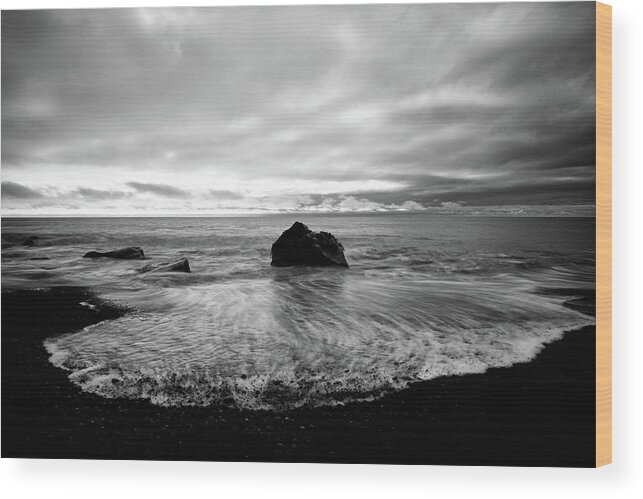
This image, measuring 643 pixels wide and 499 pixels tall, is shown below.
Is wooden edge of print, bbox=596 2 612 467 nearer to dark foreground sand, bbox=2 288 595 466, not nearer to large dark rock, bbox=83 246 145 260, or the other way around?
dark foreground sand, bbox=2 288 595 466

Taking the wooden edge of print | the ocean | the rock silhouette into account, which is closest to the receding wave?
the ocean

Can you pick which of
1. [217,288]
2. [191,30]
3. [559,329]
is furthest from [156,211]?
[559,329]

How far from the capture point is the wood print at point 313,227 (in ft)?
6.63

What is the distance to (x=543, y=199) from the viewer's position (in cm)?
218

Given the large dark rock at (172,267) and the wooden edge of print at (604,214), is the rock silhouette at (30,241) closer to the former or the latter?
the large dark rock at (172,267)

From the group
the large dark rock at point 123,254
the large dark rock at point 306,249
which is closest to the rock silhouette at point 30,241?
the large dark rock at point 123,254

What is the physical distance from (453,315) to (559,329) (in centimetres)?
58

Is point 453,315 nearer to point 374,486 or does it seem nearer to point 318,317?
point 318,317

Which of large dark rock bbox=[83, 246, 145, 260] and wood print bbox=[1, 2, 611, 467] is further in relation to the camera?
large dark rock bbox=[83, 246, 145, 260]

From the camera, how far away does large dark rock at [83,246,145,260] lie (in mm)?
2305

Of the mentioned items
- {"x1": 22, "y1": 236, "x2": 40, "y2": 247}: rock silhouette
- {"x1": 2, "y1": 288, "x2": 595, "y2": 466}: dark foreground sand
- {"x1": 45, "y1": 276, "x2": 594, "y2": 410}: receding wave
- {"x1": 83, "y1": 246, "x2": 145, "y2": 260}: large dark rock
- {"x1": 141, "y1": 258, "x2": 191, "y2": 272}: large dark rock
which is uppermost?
{"x1": 22, "y1": 236, "x2": 40, "y2": 247}: rock silhouette

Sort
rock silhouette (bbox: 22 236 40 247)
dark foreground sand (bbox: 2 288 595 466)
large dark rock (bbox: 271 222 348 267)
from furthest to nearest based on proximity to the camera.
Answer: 1. large dark rock (bbox: 271 222 348 267)
2. rock silhouette (bbox: 22 236 40 247)
3. dark foreground sand (bbox: 2 288 595 466)

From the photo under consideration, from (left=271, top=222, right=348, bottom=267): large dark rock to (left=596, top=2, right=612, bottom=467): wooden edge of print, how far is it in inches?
58.0

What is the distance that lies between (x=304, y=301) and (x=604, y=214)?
1.82 metres
